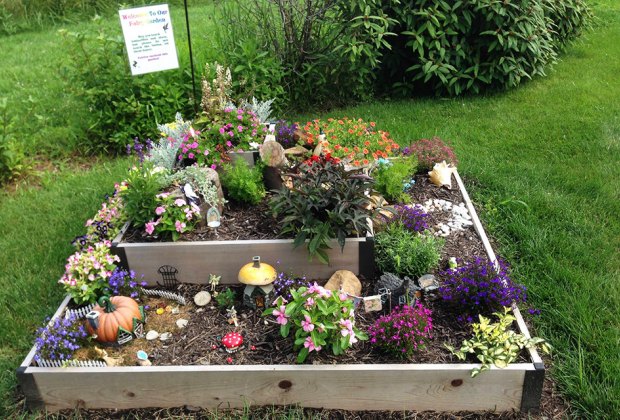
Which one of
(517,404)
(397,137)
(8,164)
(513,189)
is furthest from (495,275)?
(8,164)

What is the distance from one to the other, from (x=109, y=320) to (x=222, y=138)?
185 cm

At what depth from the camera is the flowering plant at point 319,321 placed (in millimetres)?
2758

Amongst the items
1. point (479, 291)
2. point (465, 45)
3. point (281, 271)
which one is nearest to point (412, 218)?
point (479, 291)

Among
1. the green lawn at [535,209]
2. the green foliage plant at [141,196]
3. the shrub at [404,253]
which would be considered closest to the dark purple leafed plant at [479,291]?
the shrub at [404,253]

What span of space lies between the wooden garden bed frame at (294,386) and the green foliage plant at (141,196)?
3.66ft

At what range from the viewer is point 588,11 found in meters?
7.62

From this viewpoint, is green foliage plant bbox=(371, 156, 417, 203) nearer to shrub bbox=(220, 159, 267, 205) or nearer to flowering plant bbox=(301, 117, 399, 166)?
flowering plant bbox=(301, 117, 399, 166)

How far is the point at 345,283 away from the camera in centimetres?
331

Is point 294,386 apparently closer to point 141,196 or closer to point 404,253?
point 404,253

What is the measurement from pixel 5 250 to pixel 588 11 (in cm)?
776

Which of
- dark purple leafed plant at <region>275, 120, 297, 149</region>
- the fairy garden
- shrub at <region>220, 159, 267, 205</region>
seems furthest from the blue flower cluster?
dark purple leafed plant at <region>275, 120, 297, 149</region>

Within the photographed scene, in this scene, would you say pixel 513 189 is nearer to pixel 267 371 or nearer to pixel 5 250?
pixel 267 371

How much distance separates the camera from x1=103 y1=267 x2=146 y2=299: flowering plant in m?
3.33

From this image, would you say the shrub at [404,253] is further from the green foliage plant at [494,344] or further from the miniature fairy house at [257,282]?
the miniature fairy house at [257,282]
